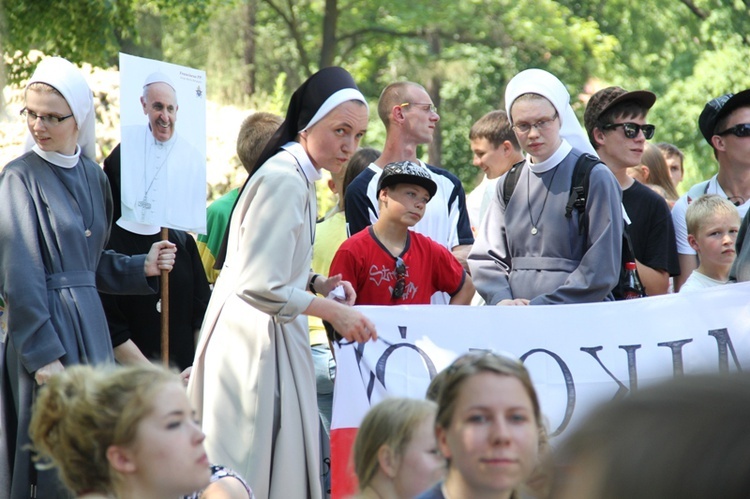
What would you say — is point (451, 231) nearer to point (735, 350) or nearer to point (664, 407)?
point (735, 350)

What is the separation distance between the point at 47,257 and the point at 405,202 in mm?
1783

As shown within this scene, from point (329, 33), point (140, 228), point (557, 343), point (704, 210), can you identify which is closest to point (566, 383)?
point (557, 343)

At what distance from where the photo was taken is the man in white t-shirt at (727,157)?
6664 mm

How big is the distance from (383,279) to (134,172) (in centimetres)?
138

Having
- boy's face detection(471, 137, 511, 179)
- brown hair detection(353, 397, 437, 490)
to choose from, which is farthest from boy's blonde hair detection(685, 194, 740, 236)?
brown hair detection(353, 397, 437, 490)

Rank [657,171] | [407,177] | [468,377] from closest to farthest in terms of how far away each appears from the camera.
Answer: [468,377] < [407,177] < [657,171]

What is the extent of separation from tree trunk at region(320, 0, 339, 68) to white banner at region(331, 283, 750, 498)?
19.1m

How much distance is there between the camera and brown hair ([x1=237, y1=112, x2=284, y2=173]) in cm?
665

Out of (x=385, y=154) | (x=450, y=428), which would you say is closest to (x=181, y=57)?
(x=385, y=154)

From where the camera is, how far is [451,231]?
6801 millimetres

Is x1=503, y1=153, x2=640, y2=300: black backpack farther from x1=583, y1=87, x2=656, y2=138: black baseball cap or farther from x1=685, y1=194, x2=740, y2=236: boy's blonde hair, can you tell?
x1=583, y1=87, x2=656, y2=138: black baseball cap

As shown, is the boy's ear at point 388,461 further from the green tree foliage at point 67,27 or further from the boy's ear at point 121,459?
the green tree foliage at point 67,27

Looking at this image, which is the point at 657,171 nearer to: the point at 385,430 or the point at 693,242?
the point at 693,242

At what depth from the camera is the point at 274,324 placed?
491 cm
